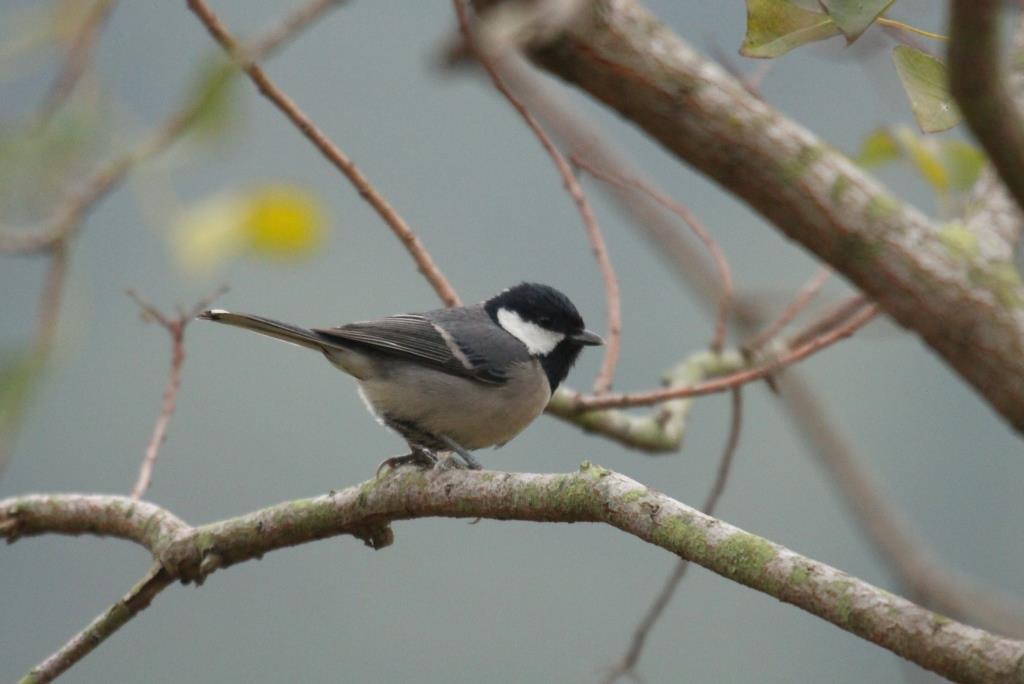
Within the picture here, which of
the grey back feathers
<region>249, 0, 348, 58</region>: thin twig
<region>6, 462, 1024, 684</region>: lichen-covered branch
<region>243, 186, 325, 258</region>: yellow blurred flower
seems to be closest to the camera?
<region>243, 186, 325, 258</region>: yellow blurred flower

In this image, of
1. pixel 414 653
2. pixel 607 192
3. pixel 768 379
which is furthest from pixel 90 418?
pixel 768 379

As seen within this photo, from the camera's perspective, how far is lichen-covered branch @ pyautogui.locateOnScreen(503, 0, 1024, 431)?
241 centimetres

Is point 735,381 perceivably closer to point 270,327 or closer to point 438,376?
point 438,376

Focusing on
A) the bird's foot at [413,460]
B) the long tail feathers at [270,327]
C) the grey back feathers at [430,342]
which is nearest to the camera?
the bird's foot at [413,460]

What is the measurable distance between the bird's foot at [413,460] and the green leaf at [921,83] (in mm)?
1679

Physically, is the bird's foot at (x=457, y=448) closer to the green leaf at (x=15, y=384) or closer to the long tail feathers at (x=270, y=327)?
the long tail feathers at (x=270, y=327)

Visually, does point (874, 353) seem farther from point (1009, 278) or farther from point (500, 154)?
point (1009, 278)

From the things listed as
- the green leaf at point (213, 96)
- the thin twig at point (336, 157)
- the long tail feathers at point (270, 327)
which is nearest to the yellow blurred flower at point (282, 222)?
the green leaf at point (213, 96)

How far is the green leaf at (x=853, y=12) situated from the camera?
63.3 inches

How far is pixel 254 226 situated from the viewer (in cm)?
152

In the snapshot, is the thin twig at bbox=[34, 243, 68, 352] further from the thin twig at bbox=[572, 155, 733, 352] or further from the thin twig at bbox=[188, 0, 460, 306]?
the thin twig at bbox=[572, 155, 733, 352]

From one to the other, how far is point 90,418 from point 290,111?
40.7 ft

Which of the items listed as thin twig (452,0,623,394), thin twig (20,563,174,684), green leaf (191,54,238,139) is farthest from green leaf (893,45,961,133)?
thin twig (20,563,174,684)

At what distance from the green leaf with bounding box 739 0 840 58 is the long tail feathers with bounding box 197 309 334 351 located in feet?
7.15
